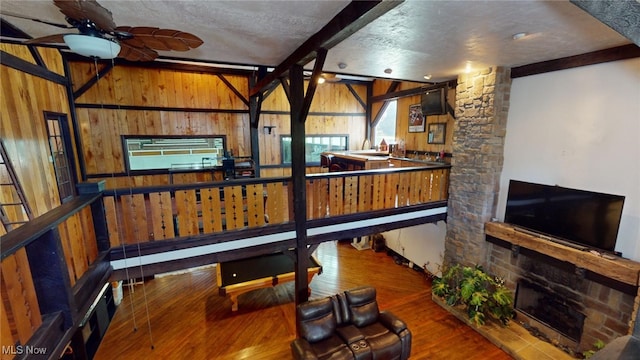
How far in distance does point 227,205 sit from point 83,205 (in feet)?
4.73

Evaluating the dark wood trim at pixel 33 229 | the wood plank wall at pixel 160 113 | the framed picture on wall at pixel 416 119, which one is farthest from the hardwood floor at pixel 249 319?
the framed picture on wall at pixel 416 119

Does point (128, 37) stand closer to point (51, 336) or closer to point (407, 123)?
point (51, 336)

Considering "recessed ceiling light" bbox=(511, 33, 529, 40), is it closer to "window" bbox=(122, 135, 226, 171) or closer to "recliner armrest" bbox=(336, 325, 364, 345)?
"recliner armrest" bbox=(336, 325, 364, 345)

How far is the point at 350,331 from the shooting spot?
3508 mm

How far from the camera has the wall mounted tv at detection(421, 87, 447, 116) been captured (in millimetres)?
5199

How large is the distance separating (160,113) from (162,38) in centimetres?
476

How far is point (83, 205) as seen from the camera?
98.3 inches

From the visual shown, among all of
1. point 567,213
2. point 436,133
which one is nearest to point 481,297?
point 567,213

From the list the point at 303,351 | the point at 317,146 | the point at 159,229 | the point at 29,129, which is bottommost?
the point at 303,351

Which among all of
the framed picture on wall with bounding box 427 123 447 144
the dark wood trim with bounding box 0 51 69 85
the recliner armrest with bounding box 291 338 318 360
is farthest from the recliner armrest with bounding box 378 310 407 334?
the dark wood trim with bounding box 0 51 69 85

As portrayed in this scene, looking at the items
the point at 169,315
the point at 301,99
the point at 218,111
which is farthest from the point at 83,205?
the point at 218,111

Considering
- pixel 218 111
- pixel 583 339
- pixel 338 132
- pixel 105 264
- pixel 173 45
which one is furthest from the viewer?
pixel 338 132

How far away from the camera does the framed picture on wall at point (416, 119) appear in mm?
6055

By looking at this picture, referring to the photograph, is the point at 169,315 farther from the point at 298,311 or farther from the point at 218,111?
the point at 218,111
